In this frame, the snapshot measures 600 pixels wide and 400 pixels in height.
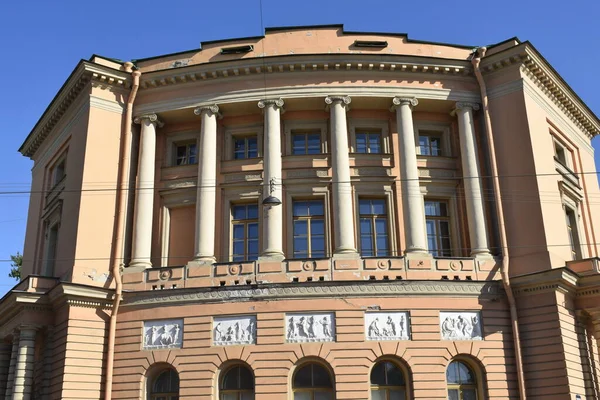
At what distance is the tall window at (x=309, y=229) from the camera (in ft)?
67.5

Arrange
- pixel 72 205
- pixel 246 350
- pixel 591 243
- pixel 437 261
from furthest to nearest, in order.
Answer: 1. pixel 591 243
2. pixel 72 205
3. pixel 437 261
4. pixel 246 350

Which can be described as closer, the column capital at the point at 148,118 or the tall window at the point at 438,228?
the tall window at the point at 438,228

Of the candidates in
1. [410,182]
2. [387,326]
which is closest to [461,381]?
[387,326]

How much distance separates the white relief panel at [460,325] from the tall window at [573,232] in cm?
541

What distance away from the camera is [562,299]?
18766 mm

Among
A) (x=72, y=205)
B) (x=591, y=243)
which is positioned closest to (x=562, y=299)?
(x=591, y=243)

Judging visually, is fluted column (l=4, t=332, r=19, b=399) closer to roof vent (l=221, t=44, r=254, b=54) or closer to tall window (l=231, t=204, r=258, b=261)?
tall window (l=231, t=204, r=258, b=261)

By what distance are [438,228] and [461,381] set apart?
5.00 meters

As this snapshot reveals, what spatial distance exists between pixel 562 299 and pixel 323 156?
8403 mm

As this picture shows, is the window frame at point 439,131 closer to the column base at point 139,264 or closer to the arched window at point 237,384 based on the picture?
the arched window at point 237,384

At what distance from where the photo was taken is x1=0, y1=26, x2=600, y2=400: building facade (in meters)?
18.4

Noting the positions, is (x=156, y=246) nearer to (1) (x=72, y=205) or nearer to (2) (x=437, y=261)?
(1) (x=72, y=205)

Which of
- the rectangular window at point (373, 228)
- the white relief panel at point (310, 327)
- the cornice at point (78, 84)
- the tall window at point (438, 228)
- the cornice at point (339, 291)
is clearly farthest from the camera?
the cornice at point (78, 84)

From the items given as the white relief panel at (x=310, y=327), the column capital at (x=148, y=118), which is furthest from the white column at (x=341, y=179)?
the column capital at (x=148, y=118)
